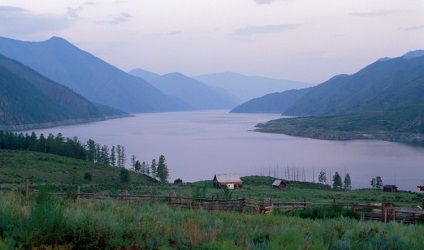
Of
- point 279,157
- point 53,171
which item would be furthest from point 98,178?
point 279,157

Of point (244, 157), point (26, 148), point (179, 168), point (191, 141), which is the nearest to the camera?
point (26, 148)

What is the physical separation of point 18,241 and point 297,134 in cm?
19462

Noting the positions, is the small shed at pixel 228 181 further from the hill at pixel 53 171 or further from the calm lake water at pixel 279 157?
the calm lake water at pixel 279 157

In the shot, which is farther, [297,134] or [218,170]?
[297,134]

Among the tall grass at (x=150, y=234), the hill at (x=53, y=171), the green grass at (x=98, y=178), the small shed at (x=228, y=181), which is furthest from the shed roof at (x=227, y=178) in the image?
the tall grass at (x=150, y=234)

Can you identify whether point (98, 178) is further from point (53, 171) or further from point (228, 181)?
point (228, 181)

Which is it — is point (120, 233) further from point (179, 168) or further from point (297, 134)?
point (297, 134)

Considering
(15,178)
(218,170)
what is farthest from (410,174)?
(15,178)

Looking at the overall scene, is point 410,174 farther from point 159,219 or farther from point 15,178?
point 159,219

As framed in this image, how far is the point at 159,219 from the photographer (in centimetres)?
1118

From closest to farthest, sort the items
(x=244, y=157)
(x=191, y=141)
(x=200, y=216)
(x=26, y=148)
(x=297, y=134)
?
(x=200, y=216)
(x=26, y=148)
(x=244, y=157)
(x=191, y=141)
(x=297, y=134)

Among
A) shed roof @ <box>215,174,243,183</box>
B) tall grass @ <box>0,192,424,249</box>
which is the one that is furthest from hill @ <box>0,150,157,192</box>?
tall grass @ <box>0,192,424,249</box>

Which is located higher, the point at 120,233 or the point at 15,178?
the point at 120,233

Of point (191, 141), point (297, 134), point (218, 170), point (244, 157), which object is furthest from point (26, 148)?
point (297, 134)
